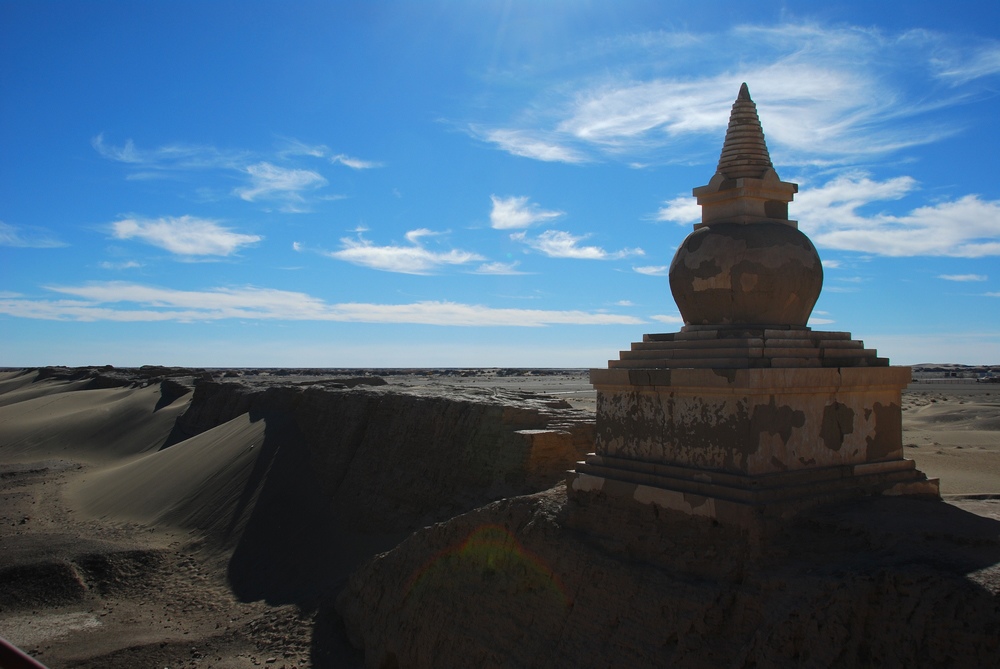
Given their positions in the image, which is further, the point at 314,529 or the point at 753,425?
the point at 314,529

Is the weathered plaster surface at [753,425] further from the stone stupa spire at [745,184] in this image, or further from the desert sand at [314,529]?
the stone stupa spire at [745,184]

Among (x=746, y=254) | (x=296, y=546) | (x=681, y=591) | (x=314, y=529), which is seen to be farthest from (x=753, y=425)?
(x=314, y=529)

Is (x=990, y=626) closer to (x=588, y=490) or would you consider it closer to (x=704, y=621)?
(x=704, y=621)

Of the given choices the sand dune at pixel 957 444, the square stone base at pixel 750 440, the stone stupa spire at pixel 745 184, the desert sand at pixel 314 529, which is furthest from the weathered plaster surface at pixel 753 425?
the sand dune at pixel 957 444

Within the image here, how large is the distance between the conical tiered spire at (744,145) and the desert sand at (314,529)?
291cm

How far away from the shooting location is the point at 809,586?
15.1 ft

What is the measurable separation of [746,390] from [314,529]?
8.31 meters

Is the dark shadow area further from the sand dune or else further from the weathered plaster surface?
the sand dune

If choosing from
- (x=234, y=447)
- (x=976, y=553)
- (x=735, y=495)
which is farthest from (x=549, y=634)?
(x=234, y=447)

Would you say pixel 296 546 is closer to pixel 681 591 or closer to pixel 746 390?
pixel 681 591

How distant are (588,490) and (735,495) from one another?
149 centimetres

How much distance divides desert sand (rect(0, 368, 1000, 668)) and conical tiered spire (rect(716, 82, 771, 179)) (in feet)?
9.55

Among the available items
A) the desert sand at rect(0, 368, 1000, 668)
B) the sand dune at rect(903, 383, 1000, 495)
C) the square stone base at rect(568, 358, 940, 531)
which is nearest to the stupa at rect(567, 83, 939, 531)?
the square stone base at rect(568, 358, 940, 531)

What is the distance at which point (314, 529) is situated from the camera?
12.0m
